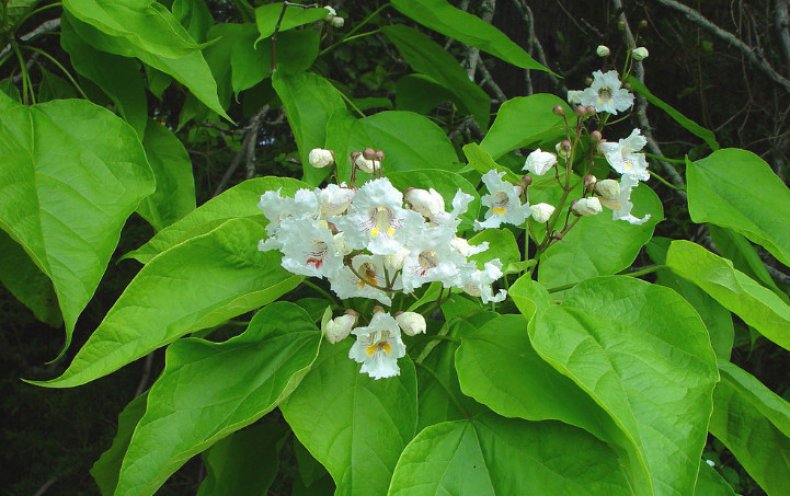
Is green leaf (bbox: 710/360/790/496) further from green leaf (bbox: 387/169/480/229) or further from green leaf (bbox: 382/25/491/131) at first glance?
green leaf (bbox: 382/25/491/131)

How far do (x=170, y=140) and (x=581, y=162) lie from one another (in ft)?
2.44

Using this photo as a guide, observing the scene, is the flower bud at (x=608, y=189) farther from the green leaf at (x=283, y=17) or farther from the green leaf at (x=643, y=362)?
the green leaf at (x=283, y=17)

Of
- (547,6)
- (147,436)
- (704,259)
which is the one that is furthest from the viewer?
(547,6)

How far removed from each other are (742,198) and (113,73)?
1049mm

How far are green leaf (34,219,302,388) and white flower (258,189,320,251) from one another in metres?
0.05

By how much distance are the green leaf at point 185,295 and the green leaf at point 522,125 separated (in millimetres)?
434

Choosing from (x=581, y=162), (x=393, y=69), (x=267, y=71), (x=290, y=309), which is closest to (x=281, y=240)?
(x=290, y=309)

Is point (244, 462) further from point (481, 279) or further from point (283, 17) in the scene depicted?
point (283, 17)

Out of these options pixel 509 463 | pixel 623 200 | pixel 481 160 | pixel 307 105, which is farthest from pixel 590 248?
pixel 307 105

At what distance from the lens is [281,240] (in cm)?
82

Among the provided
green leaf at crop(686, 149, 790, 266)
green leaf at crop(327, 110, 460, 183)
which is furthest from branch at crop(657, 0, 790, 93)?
green leaf at crop(327, 110, 460, 183)

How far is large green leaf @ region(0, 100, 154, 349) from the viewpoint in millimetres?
847

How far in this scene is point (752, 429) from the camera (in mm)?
964

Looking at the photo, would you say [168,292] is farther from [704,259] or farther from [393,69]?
[393,69]
